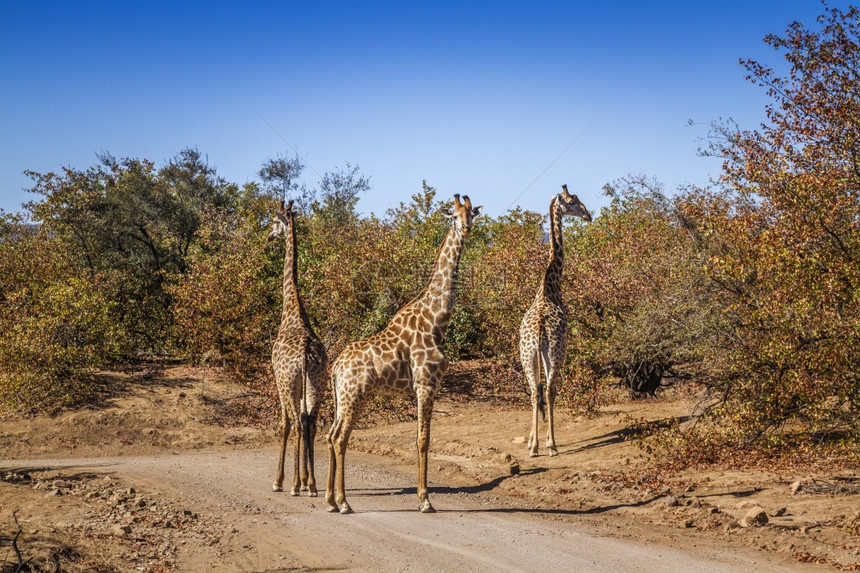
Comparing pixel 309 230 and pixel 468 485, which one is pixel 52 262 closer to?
pixel 309 230

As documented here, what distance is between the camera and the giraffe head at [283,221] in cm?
1552

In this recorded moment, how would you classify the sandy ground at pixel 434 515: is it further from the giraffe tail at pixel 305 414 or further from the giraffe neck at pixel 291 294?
the giraffe neck at pixel 291 294

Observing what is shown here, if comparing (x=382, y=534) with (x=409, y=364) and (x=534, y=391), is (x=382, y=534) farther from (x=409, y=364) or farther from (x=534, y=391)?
(x=534, y=391)

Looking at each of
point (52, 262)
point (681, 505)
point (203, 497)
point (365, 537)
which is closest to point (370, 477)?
point (203, 497)

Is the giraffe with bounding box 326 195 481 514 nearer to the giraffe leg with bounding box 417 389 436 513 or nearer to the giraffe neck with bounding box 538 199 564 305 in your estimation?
the giraffe leg with bounding box 417 389 436 513

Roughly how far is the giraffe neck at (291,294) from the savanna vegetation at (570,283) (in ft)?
20.1

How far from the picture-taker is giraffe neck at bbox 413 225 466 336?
12.2 m

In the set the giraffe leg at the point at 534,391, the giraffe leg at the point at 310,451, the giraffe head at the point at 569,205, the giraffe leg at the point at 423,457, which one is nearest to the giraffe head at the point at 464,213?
the giraffe leg at the point at 423,457

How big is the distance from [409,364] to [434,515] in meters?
2.19

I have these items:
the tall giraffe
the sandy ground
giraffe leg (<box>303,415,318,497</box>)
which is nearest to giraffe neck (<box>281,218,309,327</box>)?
giraffe leg (<box>303,415,318,497</box>)

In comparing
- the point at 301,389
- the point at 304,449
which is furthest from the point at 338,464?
the point at 301,389

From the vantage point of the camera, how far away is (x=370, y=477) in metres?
14.5

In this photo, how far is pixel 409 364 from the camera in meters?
12.0

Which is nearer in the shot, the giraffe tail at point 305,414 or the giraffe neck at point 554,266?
the giraffe tail at point 305,414
